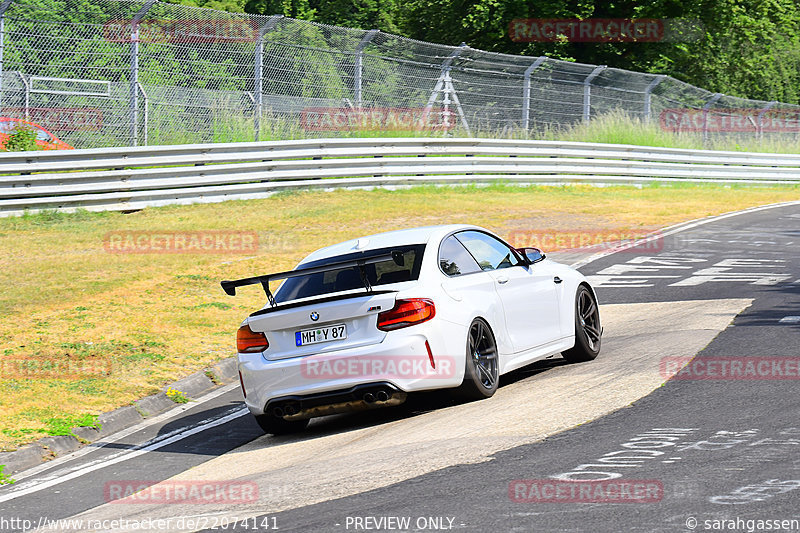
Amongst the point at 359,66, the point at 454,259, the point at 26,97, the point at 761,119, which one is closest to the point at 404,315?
the point at 454,259

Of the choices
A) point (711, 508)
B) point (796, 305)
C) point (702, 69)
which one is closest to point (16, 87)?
point (796, 305)

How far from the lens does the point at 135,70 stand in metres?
20.3

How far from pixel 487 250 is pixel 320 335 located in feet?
6.56

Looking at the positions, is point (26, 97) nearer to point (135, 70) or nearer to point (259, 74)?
point (135, 70)

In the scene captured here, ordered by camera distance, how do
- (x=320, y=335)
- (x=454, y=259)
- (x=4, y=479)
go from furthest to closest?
(x=454, y=259), (x=320, y=335), (x=4, y=479)

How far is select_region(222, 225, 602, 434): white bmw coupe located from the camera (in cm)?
784

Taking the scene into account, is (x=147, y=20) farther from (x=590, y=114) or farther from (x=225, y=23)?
(x=590, y=114)

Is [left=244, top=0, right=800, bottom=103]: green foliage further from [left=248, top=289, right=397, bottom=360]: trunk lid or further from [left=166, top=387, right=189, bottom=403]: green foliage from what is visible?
[left=248, top=289, right=397, bottom=360]: trunk lid

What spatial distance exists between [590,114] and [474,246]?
72.9ft

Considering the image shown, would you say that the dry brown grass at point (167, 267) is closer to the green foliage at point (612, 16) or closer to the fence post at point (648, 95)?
the fence post at point (648, 95)

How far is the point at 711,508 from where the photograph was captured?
5125mm

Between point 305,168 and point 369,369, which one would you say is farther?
point 305,168

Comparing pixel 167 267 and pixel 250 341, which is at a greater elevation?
pixel 250 341

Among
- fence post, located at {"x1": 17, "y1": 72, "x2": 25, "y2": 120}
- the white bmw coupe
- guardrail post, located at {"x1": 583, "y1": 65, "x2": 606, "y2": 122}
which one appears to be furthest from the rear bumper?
guardrail post, located at {"x1": 583, "y1": 65, "x2": 606, "y2": 122}
